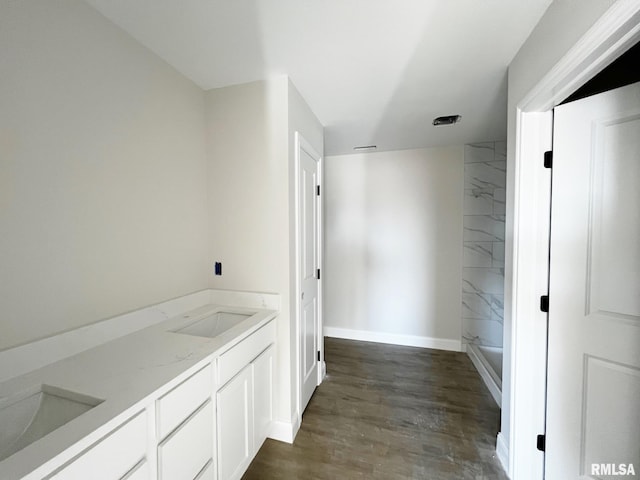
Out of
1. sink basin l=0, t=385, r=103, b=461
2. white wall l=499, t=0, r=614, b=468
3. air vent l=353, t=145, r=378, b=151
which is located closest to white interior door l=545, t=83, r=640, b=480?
white wall l=499, t=0, r=614, b=468

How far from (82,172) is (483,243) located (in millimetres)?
3625

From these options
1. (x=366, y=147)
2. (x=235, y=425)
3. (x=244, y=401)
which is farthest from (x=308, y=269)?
(x=366, y=147)

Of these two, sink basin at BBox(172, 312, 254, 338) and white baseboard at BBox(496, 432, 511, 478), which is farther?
sink basin at BBox(172, 312, 254, 338)

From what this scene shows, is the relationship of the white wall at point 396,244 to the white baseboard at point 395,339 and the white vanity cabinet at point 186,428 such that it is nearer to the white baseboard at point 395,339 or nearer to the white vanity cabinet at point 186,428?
the white baseboard at point 395,339

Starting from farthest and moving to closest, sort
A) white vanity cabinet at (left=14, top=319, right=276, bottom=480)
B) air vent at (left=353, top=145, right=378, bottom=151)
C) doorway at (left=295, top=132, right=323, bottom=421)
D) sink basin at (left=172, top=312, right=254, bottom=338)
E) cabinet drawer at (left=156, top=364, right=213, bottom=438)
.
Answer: air vent at (left=353, top=145, right=378, bottom=151)
doorway at (left=295, top=132, right=323, bottom=421)
sink basin at (left=172, top=312, right=254, bottom=338)
cabinet drawer at (left=156, top=364, right=213, bottom=438)
white vanity cabinet at (left=14, top=319, right=276, bottom=480)

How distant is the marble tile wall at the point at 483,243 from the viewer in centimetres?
295

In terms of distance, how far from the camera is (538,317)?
1.40m

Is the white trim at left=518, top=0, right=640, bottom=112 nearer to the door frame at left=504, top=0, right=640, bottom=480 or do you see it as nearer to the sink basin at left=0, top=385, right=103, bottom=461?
the door frame at left=504, top=0, right=640, bottom=480

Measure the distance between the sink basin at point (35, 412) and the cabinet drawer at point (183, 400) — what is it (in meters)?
0.21

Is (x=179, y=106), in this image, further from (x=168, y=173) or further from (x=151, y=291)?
(x=151, y=291)

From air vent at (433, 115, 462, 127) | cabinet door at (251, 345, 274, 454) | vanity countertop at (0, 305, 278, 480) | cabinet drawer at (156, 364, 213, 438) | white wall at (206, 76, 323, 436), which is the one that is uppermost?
air vent at (433, 115, 462, 127)

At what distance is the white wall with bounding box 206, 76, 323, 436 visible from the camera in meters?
1.73

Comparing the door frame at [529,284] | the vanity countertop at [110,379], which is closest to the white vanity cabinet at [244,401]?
the vanity countertop at [110,379]

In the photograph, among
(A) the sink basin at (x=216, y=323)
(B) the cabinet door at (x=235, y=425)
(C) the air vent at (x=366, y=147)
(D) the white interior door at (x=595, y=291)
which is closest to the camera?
(D) the white interior door at (x=595, y=291)
